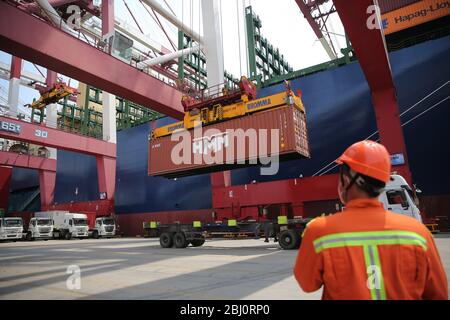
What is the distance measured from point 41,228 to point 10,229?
2226 millimetres

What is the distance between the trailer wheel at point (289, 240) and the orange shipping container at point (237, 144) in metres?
3.60

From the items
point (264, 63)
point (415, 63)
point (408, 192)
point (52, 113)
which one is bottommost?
point (408, 192)

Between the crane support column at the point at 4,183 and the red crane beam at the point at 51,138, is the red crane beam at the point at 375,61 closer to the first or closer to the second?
the red crane beam at the point at 51,138

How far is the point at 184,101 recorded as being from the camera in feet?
56.9

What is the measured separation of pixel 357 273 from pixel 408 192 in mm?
10232

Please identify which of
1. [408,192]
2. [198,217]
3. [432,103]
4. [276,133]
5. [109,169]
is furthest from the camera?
[109,169]

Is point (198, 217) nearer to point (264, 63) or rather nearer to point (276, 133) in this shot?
point (276, 133)

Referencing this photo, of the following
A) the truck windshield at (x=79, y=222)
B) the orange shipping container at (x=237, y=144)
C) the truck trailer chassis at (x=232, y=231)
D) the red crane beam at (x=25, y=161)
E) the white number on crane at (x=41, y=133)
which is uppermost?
the white number on crane at (x=41, y=133)

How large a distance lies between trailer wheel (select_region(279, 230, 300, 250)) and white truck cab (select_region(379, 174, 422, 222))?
3.39 meters

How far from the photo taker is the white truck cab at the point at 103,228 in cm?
2812

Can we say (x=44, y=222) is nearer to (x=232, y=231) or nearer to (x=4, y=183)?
(x=4, y=183)

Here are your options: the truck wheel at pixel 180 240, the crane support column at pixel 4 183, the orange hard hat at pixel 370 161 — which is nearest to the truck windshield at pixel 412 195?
the truck wheel at pixel 180 240

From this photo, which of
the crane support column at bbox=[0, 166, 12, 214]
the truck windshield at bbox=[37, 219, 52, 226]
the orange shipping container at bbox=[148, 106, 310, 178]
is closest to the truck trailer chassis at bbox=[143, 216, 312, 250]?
the orange shipping container at bbox=[148, 106, 310, 178]

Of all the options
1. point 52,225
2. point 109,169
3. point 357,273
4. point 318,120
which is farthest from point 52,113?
point 357,273
